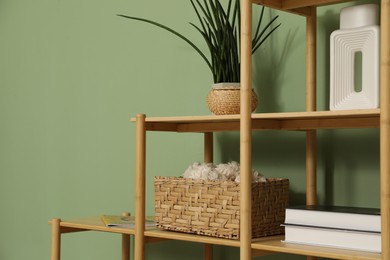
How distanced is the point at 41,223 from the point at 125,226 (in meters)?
0.85

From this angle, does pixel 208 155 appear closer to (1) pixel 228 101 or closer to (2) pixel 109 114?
(1) pixel 228 101

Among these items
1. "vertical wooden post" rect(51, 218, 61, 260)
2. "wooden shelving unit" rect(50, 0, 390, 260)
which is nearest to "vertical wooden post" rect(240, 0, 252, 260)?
"wooden shelving unit" rect(50, 0, 390, 260)

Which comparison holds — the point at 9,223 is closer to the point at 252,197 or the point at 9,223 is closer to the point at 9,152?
the point at 9,152

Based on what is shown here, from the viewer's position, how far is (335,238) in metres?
1.45

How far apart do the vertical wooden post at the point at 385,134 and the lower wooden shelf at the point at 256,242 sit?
62 mm

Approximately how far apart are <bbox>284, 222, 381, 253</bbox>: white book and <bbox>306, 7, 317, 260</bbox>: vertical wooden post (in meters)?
0.24

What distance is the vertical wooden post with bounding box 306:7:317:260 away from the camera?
175 cm

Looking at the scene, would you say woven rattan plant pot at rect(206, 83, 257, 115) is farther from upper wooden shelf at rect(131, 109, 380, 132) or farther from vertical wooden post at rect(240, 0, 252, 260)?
vertical wooden post at rect(240, 0, 252, 260)

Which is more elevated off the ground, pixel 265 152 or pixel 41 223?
pixel 265 152

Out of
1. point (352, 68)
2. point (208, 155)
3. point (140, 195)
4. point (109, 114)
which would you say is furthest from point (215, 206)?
point (109, 114)

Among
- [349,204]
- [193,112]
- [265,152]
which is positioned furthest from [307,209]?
[193,112]

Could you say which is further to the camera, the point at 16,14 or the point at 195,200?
the point at 16,14

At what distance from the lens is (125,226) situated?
6.04 feet

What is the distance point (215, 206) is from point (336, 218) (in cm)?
32
